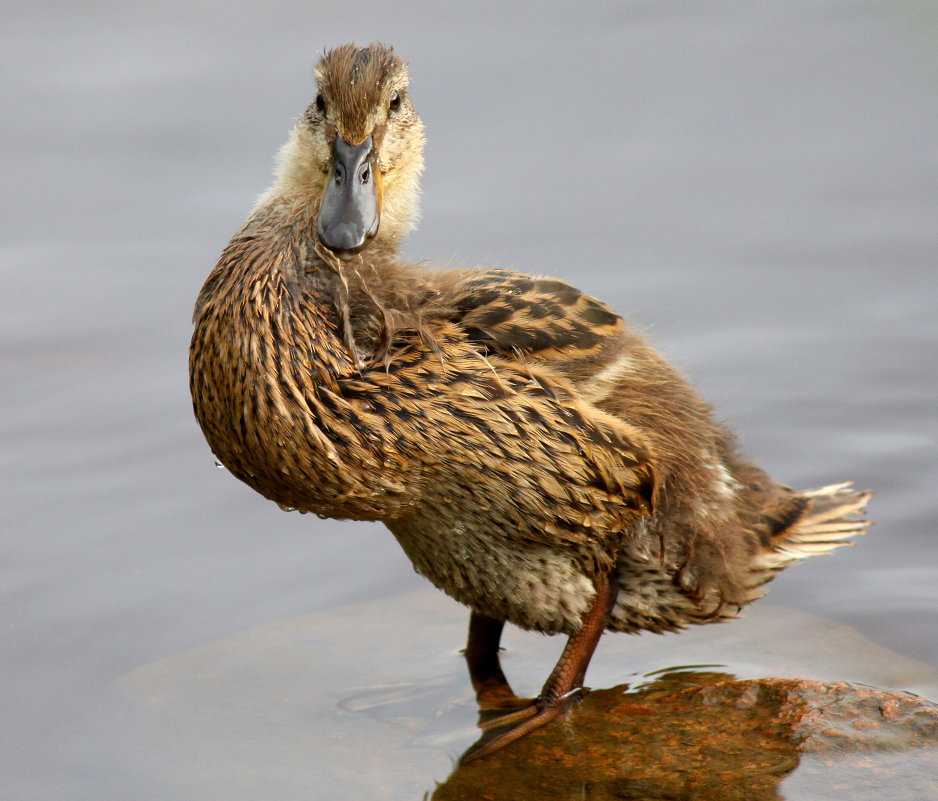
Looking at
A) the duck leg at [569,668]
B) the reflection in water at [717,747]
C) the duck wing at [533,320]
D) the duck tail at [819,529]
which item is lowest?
the reflection in water at [717,747]

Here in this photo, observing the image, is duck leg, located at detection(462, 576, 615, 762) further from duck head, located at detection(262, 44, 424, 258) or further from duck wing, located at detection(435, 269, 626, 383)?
duck head, located at detection(262, 44, 424, 258)

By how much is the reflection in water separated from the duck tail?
608 millimetres

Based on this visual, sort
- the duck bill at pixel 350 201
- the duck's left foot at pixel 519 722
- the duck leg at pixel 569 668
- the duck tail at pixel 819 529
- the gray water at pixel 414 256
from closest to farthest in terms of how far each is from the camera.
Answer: the duck bill at pixel 350 201 → the duck's left foot at pixel 519 722 → the duck leg at pixel 569 668 → the gray water at pixel 414 256 → the duck tail at pixel 819 529

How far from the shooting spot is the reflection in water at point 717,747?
4.67 m

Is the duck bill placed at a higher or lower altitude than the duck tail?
higher

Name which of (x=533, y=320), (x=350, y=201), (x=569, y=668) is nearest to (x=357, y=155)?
(x=350, y=201)

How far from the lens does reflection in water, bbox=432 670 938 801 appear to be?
4.67 m

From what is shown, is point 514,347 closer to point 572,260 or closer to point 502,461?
point 502,461

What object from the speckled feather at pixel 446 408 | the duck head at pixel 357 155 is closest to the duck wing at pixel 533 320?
the speckled feather at pixel 446 408

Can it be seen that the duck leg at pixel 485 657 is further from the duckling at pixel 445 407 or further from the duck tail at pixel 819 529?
the duck tail at pixel 819 529

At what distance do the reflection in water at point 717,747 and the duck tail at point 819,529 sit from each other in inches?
23.9

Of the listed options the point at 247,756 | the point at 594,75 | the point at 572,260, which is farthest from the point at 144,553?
the point at 594,75

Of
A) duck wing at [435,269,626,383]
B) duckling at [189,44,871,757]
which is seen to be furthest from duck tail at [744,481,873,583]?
duck wing at [435,269,626,383]

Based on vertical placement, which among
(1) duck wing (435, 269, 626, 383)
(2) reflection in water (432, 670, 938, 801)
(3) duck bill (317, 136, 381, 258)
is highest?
(3) duck bill (317, 136, 381, 258)
